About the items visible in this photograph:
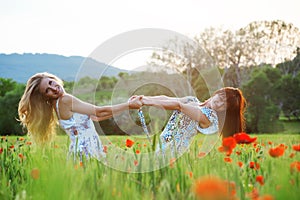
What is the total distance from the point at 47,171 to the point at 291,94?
24130 millimetres

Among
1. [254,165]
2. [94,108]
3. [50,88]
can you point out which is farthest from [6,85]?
[254,165]

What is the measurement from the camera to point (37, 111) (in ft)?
16.1

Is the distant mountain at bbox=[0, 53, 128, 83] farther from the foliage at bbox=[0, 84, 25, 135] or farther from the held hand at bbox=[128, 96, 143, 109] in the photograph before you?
the held hand at bbox=[128, 96, 143, 109]

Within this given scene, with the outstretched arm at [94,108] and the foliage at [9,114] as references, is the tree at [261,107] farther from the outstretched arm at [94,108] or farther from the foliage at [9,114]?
the outstretched arm at [94,108]

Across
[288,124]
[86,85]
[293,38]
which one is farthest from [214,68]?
[293,38]

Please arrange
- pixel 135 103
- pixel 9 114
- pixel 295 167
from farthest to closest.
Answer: pixel 9 114 → pixel 135 103 → pixel 295 167

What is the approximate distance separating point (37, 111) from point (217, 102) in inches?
82.3

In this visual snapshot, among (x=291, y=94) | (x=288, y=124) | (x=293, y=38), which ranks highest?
(x=293, y=38)

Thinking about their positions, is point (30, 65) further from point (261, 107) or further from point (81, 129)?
point (81, 129)

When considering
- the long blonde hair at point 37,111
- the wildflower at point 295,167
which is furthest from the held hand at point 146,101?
the wildflower at point 295,167

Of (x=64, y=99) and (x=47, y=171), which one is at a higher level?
(x=64, y=99)

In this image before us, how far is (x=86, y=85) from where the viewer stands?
4.53 meters

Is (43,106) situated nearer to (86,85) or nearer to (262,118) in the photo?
(86,85)

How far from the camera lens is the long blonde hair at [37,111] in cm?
485
